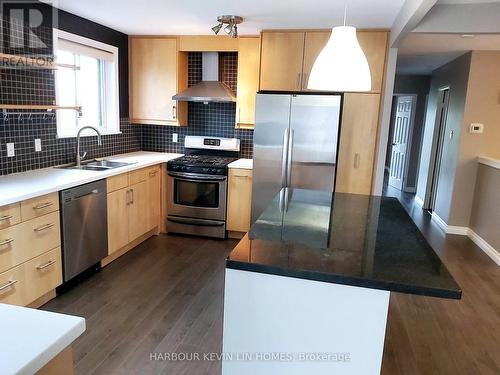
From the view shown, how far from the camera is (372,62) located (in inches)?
145

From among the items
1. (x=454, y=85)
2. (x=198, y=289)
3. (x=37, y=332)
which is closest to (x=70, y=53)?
(x=198, y=289)

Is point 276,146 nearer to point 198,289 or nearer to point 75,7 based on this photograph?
point 198,289

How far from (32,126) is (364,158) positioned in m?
3.12

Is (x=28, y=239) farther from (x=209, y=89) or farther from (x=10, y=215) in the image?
(x=209, y=89)

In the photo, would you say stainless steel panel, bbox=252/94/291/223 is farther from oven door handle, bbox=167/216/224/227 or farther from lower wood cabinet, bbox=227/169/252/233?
oven door handle, bbox=167/216/224/227

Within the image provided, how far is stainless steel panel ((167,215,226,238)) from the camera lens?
4219 mm

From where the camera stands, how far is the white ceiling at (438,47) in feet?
12.6

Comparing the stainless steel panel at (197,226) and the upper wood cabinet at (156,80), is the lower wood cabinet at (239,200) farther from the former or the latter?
the upper wood cabinet at (156,80)

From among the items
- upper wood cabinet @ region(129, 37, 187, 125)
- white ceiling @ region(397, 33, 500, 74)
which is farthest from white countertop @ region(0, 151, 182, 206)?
white ceiling @ region(397, 33, 500, 74)

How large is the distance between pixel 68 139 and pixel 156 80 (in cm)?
132

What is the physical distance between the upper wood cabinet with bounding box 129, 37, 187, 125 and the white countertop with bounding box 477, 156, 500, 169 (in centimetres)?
364

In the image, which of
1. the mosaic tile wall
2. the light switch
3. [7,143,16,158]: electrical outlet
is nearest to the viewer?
[7,143,16,158]: electrical outlet

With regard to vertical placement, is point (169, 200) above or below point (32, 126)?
below

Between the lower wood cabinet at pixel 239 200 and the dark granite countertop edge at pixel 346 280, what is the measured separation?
271cm
